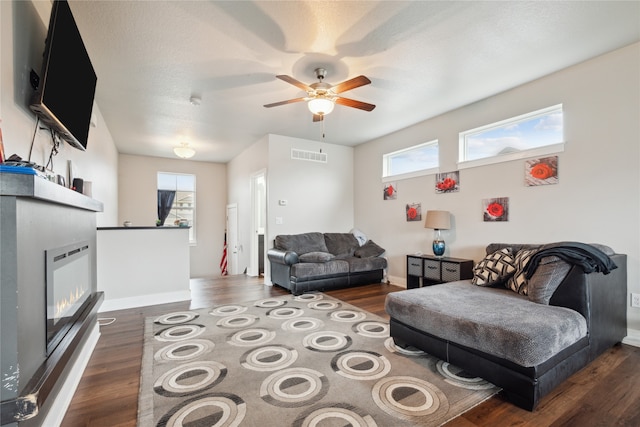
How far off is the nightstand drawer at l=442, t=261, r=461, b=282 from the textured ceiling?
222 cm

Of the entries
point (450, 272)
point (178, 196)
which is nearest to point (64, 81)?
point (450, 272)

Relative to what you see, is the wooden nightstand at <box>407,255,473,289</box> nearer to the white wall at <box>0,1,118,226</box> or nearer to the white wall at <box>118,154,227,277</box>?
the white wall at <box>0,1,118,226</box>

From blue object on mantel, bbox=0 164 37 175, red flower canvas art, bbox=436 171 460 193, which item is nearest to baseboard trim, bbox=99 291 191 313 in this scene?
blue object on mantel, bbox=0 164 37 175

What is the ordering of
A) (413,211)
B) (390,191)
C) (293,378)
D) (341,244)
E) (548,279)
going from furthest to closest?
(341,244), (390,191), (413,211), (548,279), (293,378)

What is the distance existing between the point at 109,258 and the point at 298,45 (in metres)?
3.61

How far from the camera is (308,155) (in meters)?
5.78

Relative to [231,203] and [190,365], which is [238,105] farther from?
[231,203]

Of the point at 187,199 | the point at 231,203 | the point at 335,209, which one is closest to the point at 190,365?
the point at 335,209

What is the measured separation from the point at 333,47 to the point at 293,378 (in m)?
2.82

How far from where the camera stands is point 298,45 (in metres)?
2.66

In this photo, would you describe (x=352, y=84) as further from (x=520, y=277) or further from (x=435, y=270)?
(x=435, y=270)

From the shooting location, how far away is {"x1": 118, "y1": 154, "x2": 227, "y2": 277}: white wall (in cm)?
702

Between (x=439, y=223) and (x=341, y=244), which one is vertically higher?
(x=439, y=223)

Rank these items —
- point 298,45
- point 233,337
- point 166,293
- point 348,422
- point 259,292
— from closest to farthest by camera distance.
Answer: point 348,422
point 298,45
point 233,337
point 166,293
point 259,292
